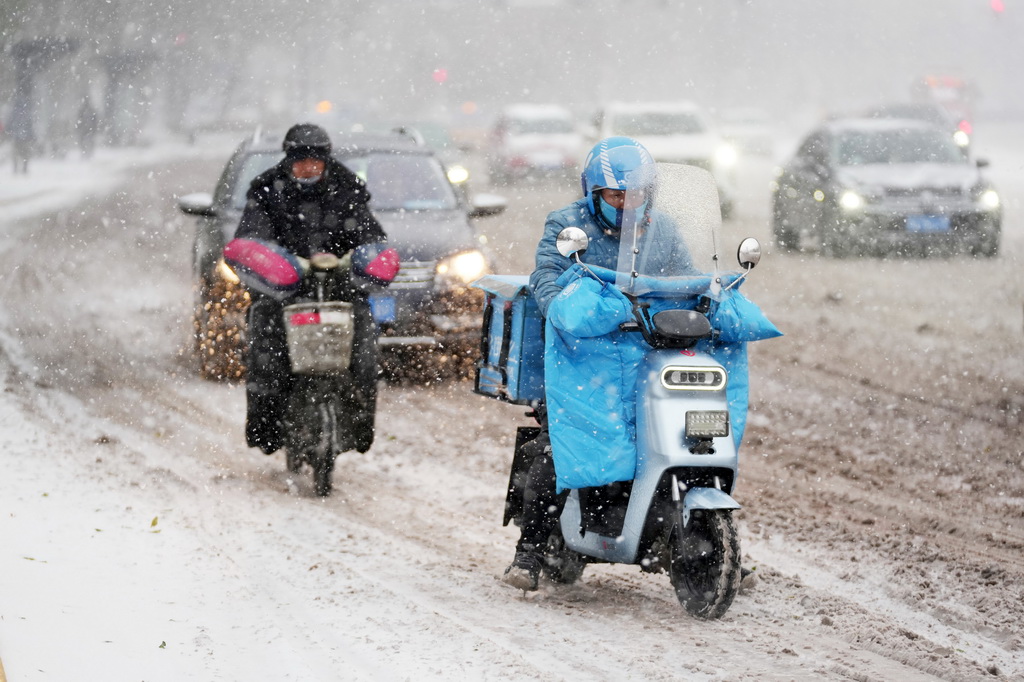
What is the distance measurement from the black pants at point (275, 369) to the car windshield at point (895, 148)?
12510mm

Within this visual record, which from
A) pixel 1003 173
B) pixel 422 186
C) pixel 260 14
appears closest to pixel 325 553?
pixel 422 186

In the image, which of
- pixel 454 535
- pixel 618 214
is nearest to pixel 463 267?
pixel 454 535

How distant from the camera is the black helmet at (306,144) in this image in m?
7.17

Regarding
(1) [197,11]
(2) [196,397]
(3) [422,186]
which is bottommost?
(2) [196,397]

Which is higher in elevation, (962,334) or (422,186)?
(422,186)

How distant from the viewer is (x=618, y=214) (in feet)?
16.9

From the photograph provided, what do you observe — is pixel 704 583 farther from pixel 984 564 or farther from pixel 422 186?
pixel 422 186

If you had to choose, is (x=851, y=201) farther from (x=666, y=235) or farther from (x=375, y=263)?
(x=666, y=235)

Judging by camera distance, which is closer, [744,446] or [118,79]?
[744,446]

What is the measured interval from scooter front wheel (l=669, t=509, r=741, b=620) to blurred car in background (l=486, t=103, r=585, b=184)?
89.0ft

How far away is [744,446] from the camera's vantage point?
27.9 ft

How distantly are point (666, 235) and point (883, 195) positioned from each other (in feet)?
43.4

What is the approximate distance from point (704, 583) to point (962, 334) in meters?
7.73

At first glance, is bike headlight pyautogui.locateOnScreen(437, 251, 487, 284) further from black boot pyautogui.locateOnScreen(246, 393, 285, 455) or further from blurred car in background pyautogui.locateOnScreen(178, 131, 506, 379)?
black boot pyautogui.locateOnScreen(246, 393, 285, 455)
